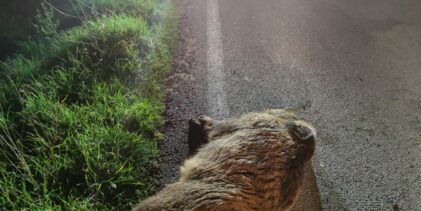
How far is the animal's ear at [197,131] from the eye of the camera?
3.02 metres

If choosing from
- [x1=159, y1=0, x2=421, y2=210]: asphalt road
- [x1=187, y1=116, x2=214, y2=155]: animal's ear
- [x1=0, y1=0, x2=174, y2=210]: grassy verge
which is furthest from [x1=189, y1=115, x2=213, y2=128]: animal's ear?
[x1=0, y1=0, x2=174, y2=210]: grassy verge

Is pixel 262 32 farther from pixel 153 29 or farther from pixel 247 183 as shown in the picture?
pixel 247 183

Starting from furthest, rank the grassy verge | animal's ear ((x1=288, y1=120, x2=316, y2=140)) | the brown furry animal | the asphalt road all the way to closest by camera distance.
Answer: the asphalt road < the grassy verge < animal's ear ((x1=288, y1=120, x2=316, y2=140)) < the brown furry animal

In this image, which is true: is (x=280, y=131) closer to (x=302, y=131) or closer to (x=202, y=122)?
(x=302, y=131)

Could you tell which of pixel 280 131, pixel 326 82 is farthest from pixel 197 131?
pixel 326 82

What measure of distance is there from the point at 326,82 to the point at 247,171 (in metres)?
2.58

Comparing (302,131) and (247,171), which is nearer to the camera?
(247,171)

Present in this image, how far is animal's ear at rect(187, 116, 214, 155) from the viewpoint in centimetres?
302

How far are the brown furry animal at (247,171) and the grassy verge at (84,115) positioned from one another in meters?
0.80

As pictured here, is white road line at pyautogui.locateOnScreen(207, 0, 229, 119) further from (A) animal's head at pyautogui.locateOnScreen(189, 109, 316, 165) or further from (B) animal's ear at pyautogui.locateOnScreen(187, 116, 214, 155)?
(A) animal's head at pyautogui.locateOnScreen(189, 109, 316, 165)

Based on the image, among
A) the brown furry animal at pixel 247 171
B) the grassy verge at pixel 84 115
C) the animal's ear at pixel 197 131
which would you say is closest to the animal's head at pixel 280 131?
the brown furry animal at pixel 247 171

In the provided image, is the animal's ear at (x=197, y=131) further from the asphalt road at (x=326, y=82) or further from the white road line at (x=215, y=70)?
the white road line at (x=215, y=70)

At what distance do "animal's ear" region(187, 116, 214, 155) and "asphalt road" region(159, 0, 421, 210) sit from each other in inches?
4.1

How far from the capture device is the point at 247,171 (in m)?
2.01
